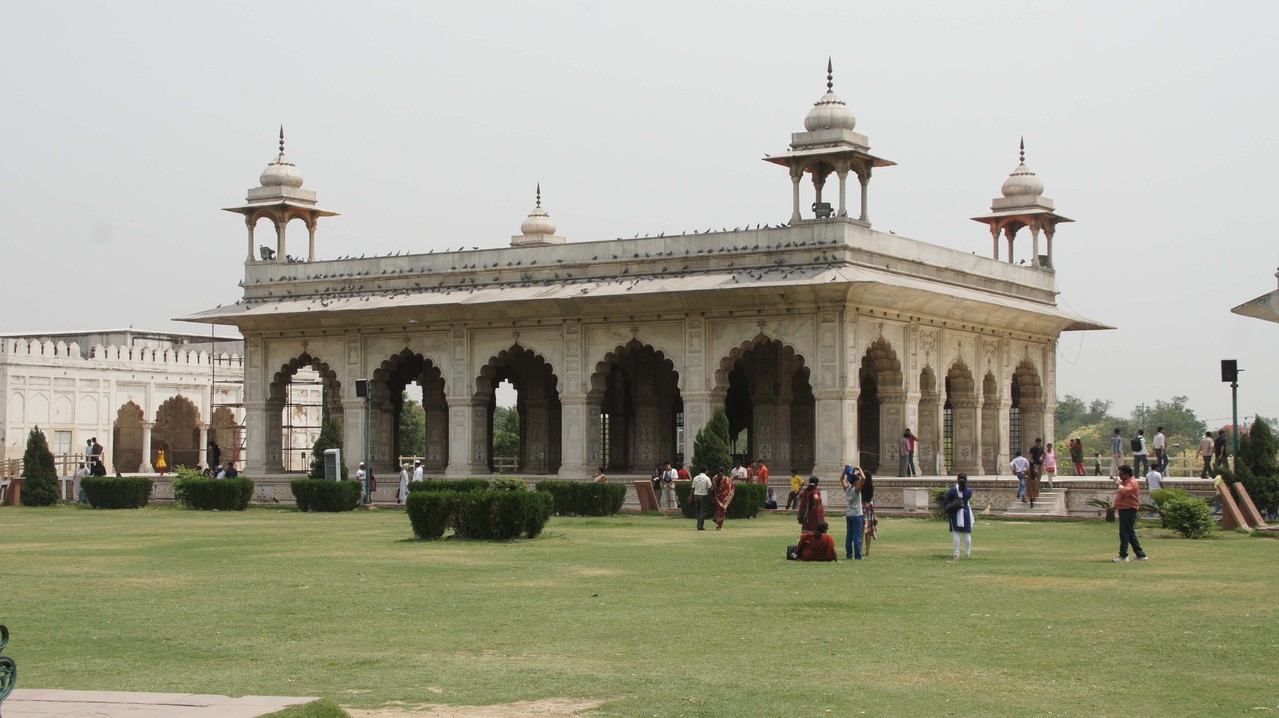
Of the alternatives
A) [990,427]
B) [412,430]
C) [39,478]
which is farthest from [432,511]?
[412,430]

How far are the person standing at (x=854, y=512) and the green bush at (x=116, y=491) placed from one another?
1937 cm

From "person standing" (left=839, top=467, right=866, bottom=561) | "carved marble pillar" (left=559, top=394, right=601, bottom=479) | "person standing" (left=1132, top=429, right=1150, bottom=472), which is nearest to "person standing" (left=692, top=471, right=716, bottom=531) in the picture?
"person standing" (left=839, top=467, right=866, bottom=561)

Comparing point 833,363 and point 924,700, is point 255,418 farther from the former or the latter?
point 924,700

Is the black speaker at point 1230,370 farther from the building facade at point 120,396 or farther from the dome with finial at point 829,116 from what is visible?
the building facade at point 120,396

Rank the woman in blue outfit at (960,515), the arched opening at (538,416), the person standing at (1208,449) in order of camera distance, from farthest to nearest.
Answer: the arched opening at (538,416) → the person standing at (1208,449) → the woman in blue outfit at (960,515)

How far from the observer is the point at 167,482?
36.1m

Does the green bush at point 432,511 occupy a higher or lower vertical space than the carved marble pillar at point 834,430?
lower

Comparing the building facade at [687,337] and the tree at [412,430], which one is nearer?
the building facade at [687,337]

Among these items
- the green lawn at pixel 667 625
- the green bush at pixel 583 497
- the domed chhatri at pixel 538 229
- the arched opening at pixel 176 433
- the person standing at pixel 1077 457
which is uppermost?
the domed chhatri at pixel 538 229

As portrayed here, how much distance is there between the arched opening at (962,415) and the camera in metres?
35.9

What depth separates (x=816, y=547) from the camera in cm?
1792

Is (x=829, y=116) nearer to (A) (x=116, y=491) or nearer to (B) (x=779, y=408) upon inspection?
(B) (x=779, y=408)

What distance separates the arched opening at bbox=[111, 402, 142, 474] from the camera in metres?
57.1

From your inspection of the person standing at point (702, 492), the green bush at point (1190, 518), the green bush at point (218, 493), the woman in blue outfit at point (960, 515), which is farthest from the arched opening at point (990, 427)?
the woman in blue outfit at point (960, 515)
